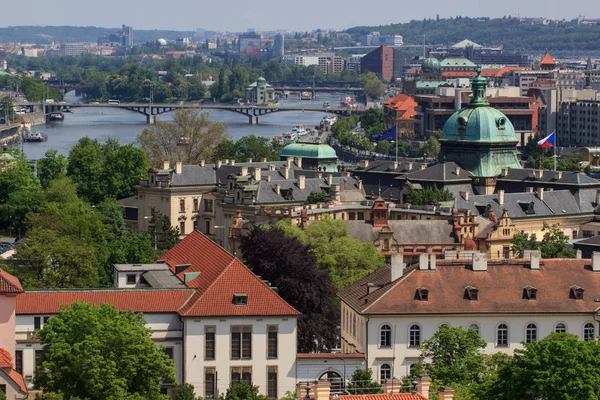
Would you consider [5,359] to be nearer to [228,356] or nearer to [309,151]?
[228,356]

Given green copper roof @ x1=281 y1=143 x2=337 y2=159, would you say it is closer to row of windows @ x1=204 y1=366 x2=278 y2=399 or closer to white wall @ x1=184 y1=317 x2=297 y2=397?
white wall @ x1=184 y1=317 x2=297 y2=397

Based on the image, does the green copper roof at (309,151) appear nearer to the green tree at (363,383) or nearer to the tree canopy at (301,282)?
the tree canopy at (301,282)

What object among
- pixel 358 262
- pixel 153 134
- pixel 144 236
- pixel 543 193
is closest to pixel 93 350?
pixel 358 262

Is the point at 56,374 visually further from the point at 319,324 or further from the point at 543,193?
the point at 543,193

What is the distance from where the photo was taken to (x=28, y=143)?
174250mm

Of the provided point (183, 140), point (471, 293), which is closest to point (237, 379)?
point (471, 293)

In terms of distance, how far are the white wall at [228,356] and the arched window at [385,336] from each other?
299 cm

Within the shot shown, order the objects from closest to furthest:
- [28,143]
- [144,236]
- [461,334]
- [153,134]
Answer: [461,334] < [144,236] < [153,134] < [28,143]

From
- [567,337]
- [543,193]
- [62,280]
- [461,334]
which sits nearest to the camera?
[567,337]

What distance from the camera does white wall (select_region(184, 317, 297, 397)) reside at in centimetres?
4722

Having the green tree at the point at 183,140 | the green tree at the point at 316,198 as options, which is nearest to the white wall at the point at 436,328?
the green tree at the point at 316,198

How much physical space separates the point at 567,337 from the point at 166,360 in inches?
349

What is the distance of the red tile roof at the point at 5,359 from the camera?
43.7m

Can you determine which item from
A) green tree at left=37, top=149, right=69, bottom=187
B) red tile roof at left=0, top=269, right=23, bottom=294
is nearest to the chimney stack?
green tree at left=37, top=149, right=69, bottom=187
